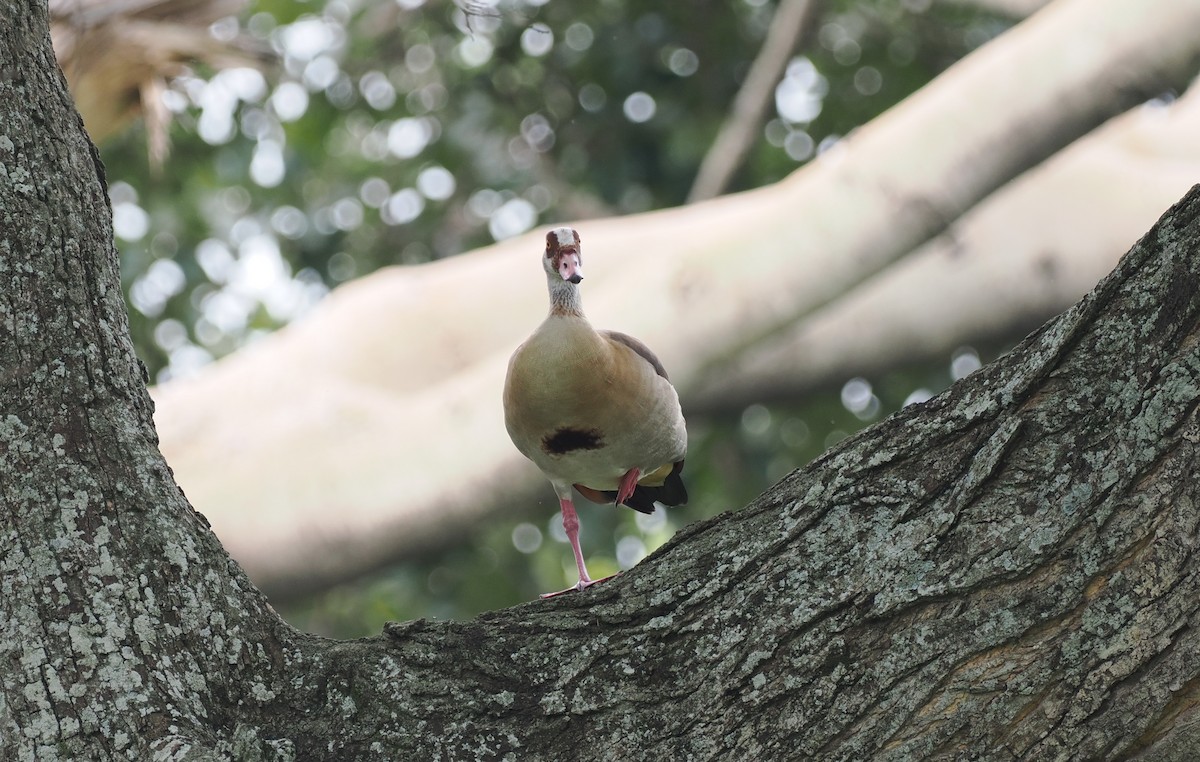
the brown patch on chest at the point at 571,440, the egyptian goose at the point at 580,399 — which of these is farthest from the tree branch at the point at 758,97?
the brown patch on chest at the point at 571,440

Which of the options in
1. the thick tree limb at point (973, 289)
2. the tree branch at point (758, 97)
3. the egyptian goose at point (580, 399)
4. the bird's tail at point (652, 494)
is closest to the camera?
the egyptian goose at point (580, 399)

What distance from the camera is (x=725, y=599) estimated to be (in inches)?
96.4

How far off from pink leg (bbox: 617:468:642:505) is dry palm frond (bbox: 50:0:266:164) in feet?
9.36

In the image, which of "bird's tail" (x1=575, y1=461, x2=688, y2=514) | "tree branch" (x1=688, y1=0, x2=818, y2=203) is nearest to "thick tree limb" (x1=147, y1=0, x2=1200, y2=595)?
"bird's tail" (x1=575, y1=461, x2=688, y2=514)

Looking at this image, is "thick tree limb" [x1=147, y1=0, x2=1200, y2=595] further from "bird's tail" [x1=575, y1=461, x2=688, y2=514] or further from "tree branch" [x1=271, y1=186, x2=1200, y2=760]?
"tree branch" [x1=271, y1=186, x2=1200, y2=760]

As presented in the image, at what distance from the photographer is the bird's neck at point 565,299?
4.05 metres

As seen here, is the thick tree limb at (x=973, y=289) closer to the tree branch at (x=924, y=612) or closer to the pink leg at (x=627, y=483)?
the pink leg at (x=627, y=483)

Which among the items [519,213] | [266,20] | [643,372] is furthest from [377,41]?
[643,372]

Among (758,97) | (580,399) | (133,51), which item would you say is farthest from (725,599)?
(758,97)

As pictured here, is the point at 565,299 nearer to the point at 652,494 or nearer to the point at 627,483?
the point at 627,483

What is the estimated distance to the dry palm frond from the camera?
5633 mm

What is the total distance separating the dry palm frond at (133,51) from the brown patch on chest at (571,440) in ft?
9.24

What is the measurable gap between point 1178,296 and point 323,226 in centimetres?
1042

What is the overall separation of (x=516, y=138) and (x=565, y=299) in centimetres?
723
